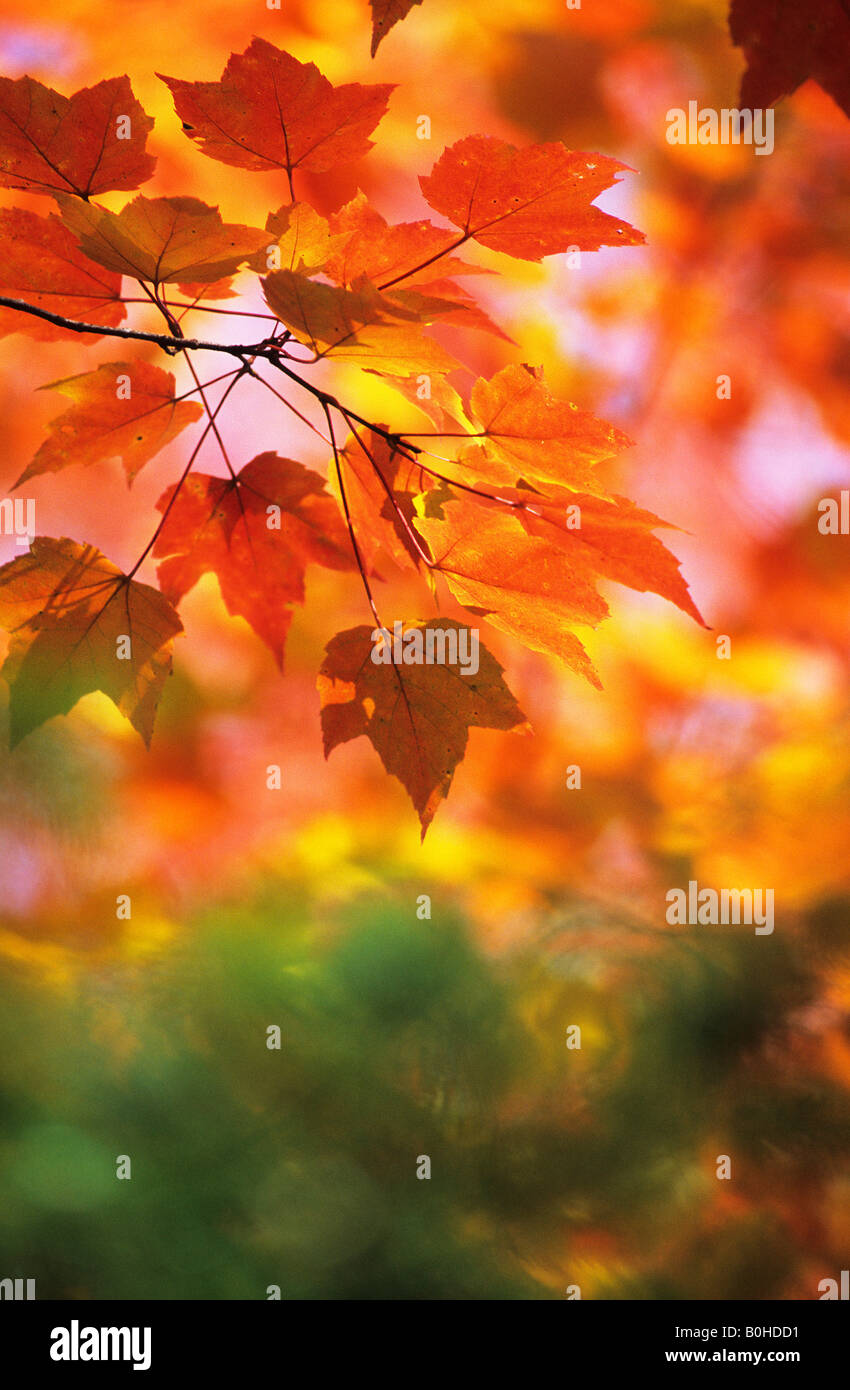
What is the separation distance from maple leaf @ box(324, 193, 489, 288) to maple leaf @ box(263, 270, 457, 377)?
2cm

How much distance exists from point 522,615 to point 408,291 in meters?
0.09

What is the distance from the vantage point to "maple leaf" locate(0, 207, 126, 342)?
0.27 meters

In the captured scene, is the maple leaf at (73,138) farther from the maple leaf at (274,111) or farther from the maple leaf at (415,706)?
the maple leaf at (415,706)

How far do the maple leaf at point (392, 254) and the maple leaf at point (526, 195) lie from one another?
1cm

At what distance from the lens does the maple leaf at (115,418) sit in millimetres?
295

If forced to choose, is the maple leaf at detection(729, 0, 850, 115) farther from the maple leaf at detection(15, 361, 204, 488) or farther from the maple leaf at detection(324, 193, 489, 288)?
the maple leaf at detection(15, 361, 204, 488)

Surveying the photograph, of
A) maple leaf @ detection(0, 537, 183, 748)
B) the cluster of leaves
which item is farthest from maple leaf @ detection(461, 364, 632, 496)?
maple leaf @ detection(0, 537, 183, 748)

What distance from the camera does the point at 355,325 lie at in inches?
8.8

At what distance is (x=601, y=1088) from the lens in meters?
1.29

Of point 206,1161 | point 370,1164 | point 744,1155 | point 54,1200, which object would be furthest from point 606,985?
point 54,1200

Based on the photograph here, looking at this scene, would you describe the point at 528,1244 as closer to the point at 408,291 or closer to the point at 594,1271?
the point at 594,1271

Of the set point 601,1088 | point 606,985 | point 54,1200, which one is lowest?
point 54,1200

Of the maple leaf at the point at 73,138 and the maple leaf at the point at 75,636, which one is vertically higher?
the maple leaf at the point at 73,138

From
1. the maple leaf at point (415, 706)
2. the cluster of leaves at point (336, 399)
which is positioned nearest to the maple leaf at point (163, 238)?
the cluster of leaves at point (336, 399)
